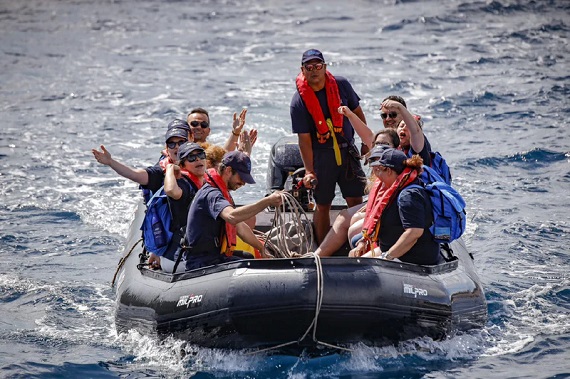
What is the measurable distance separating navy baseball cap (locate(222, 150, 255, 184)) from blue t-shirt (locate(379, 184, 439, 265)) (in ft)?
3.60

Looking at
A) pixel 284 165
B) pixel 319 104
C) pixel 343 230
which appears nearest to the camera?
pixel 343 230

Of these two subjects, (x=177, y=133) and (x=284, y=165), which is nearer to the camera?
(x=177, y=133)

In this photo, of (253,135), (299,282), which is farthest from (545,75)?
(299,282)

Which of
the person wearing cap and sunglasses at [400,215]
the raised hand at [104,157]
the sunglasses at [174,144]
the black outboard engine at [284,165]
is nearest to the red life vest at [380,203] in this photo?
the person wearing cap and sunglasses at [400,215]

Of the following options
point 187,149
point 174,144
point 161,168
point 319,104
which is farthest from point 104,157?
point 319,104

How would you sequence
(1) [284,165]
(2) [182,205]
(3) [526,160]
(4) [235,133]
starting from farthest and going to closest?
1. (3) [526,160]
2. (1) [284,165]
3. (4) [235,133]
4. (2) [182,205]

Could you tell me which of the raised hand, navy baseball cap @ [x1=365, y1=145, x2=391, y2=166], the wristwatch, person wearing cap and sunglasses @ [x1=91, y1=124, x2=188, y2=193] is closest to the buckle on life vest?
person wearing cap and sunglasses @ [x1=91, y1=124, x2=188, y2=193]

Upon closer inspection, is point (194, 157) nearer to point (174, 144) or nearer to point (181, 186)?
point (181, 186)

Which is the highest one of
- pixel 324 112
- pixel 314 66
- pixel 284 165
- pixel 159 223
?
pixel 314 66

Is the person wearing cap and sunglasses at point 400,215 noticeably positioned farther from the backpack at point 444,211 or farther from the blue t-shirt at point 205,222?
the blue t-shirt at point 205,222

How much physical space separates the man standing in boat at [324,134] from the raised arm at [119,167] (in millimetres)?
1436

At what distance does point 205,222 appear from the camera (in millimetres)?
7180

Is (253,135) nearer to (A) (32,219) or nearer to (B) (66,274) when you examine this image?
(B) (66,274)

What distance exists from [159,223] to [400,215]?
1.95 meters
